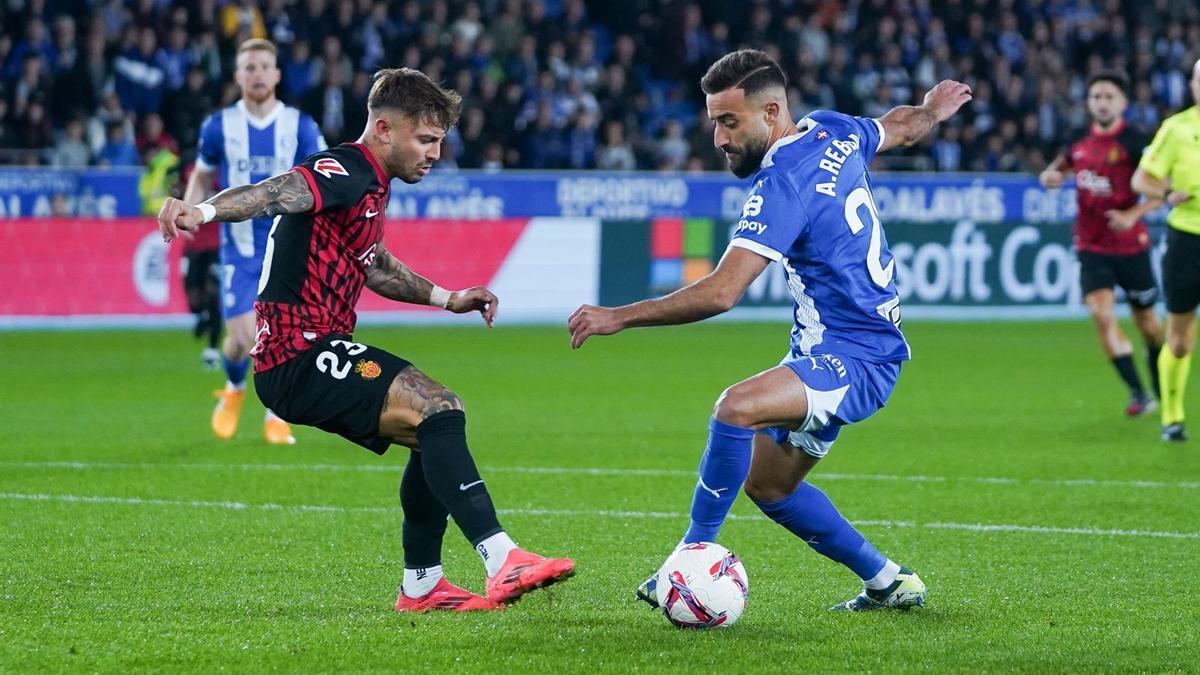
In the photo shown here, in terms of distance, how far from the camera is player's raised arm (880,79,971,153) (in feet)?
19.9

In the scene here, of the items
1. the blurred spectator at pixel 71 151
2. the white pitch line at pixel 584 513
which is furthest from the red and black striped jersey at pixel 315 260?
the blurred spectator at pixel 71 151

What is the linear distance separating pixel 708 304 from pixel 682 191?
17.3m

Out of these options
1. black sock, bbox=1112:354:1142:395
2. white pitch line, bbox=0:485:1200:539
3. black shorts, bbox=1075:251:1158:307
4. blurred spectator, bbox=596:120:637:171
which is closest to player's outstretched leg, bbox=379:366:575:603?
white pitch line, bbox=0:485:1200:539

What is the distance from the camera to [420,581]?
5684 millimetres

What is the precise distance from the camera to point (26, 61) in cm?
2100

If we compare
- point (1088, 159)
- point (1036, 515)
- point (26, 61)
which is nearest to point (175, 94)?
Answer: point (26, 61)

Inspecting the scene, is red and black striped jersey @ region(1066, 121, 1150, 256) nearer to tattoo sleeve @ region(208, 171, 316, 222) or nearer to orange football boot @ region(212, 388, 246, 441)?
orange football boot @ region(212, 388, 246, 441)

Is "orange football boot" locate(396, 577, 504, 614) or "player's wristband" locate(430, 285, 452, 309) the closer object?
"orange football boot" locate(396, 577, 504, 614)

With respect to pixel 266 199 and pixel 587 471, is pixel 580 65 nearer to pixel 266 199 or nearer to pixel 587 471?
pixel 587 471

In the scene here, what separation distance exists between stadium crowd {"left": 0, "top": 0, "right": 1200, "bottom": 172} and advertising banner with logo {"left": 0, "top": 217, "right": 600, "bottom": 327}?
191 cm

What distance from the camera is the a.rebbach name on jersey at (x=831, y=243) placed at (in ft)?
17.4

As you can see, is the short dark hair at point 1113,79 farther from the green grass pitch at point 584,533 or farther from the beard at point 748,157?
the beard at point 748,157

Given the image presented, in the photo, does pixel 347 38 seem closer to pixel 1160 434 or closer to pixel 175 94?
pixel 175 94

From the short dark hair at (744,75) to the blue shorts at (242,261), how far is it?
16.9 ft
